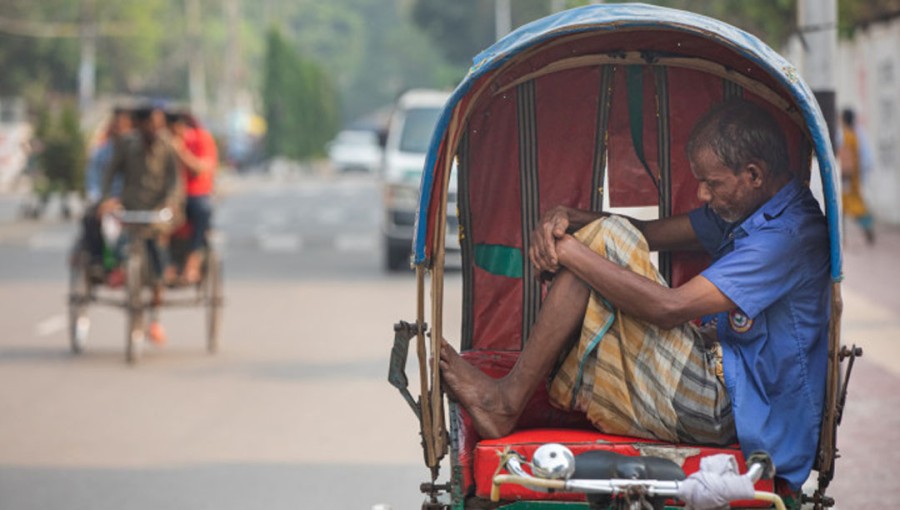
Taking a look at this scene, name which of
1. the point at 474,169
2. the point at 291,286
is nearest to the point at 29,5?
the point at 291,286

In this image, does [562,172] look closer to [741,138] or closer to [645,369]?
[741,138]

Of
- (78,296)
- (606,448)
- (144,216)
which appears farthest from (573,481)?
(78,296)

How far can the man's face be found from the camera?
5195 millimetres

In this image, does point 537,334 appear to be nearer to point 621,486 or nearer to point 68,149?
point 621,486

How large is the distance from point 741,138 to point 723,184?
0.15 m

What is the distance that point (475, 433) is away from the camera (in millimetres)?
5344

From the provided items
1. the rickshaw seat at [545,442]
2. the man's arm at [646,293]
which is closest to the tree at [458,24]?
the rickshaw seat at [545,442]

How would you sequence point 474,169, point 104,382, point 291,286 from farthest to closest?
point 291,286 → point 104,382 → point 474,169

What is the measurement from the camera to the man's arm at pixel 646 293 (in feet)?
16.4

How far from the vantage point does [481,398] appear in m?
5.26

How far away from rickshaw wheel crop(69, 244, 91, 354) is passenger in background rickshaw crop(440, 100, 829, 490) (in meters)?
8.41

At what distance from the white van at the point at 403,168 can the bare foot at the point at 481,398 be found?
591 inches

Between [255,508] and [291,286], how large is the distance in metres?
11.8

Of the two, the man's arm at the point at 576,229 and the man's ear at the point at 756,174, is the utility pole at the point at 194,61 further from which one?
the man's ear at the point at 756,174
